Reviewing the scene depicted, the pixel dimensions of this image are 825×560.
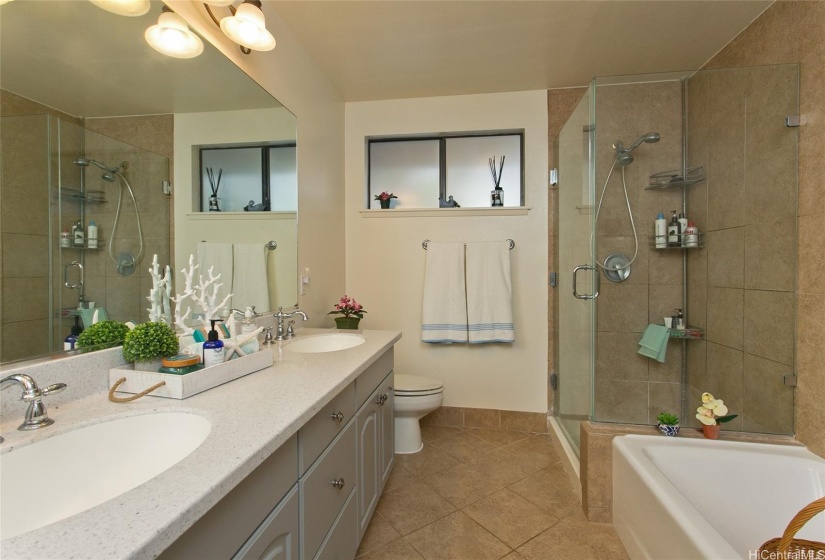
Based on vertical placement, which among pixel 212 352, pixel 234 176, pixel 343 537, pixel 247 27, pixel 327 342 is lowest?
pixel 343 537

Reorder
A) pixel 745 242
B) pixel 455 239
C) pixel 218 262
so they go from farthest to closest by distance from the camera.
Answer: pixel 455 239 → pixel 745 242 → pixel 218 262

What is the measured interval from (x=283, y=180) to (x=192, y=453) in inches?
57.2

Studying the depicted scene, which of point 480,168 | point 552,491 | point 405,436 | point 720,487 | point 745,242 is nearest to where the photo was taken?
point 720,487

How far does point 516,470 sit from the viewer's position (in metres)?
2.03

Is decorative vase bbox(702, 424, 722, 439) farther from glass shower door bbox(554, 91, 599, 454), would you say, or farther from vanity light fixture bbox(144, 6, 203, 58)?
vanity light fixture bbox(144, 6, 203, 58)

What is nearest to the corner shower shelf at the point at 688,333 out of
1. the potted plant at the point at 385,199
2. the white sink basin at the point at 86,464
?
the potted plant at the point at 385,199

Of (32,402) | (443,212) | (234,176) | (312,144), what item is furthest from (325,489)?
(443,212)

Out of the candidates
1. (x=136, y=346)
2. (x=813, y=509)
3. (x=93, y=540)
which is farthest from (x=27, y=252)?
(x=813, y=509)

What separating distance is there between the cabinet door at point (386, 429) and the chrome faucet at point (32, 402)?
3.60 feet

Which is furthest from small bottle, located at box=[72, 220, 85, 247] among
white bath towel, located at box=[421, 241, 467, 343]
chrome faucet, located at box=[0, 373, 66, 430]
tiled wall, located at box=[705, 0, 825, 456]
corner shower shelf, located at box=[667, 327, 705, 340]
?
corner shower shelf, located at box=[667, 327, 705, 340]

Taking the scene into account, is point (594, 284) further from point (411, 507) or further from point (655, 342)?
point (411, 507)

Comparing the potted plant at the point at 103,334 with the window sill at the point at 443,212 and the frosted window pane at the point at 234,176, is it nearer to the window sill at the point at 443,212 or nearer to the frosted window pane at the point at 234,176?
the frosted window pane at the point at 234,176

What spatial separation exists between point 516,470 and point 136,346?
192 cm

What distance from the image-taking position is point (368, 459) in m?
1.46
